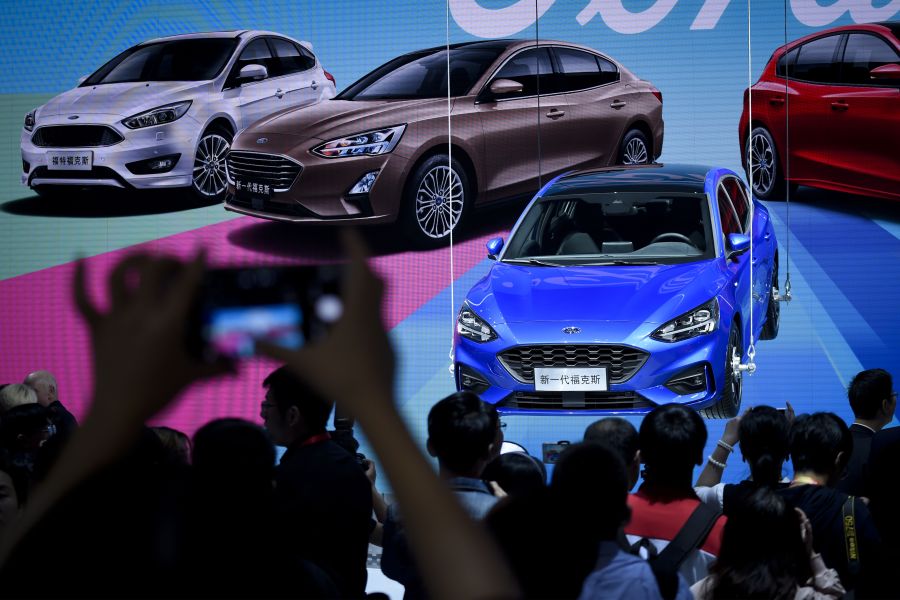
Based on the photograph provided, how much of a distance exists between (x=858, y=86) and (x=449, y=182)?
2.51m

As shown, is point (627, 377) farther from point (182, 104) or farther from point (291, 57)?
point (182, 104)

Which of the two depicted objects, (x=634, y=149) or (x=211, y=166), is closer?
(x=634, y=149)

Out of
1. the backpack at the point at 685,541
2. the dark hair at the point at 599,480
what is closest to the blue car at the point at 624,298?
the backpack at the point at 685,541

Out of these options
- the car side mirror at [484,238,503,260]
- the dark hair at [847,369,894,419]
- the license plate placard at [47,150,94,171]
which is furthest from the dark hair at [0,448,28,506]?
the license plate placard at [47,150,94,171]

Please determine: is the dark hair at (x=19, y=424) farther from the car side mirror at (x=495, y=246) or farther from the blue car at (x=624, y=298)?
the car side mirror at (x=495, y=246)

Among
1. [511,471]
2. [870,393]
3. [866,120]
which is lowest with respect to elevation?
[870,393]

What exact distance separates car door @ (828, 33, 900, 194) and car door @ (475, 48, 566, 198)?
168 centimetres

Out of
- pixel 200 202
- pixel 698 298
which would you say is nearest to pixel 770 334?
pixel 698 298

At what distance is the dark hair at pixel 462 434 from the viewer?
108 inches

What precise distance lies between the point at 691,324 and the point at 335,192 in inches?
93.9

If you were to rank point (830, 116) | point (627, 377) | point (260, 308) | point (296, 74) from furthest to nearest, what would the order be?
point (296, 74), point (830, 116), point (627, 377), point (260, 308)

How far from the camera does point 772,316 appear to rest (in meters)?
6.46

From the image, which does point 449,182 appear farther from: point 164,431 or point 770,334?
point 164,431

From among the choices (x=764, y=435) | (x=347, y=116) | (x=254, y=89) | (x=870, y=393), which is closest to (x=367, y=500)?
(x=764, y=435)
